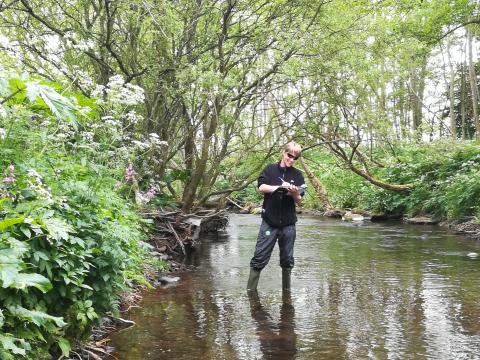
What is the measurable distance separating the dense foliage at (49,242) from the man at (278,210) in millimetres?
2282

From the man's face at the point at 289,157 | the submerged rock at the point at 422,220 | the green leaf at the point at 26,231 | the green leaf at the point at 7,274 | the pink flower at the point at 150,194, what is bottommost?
the submerged rock at the point at 422,220

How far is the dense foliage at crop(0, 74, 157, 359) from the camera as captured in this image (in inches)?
107

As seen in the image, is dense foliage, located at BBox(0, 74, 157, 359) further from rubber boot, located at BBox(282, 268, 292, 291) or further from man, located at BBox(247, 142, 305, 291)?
rubber boot, located at BBox(282, 268, 292, 291)

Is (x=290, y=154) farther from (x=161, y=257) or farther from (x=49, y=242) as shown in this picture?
(x=49, y=242)

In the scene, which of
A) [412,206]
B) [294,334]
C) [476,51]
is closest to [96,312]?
[294,334]

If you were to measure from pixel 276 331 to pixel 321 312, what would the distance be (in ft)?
2.87

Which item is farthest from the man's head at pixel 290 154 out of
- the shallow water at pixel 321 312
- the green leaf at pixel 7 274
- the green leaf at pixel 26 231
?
the green leaf at pixel 7 274

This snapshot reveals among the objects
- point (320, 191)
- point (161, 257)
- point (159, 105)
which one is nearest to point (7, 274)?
point (161, 257)

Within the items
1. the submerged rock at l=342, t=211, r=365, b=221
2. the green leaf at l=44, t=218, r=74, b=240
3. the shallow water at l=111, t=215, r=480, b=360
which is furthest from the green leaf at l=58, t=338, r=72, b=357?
the submerged rock at l=342, t=211, r=365, b=221

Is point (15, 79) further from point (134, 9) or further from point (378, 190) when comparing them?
point (378, 190)

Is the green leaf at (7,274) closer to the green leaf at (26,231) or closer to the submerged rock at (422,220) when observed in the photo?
the green leaf at (26,231)

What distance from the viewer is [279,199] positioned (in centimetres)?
645

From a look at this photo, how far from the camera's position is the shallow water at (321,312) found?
4270 mm

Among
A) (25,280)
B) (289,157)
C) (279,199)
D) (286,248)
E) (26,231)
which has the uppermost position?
(289,157)
